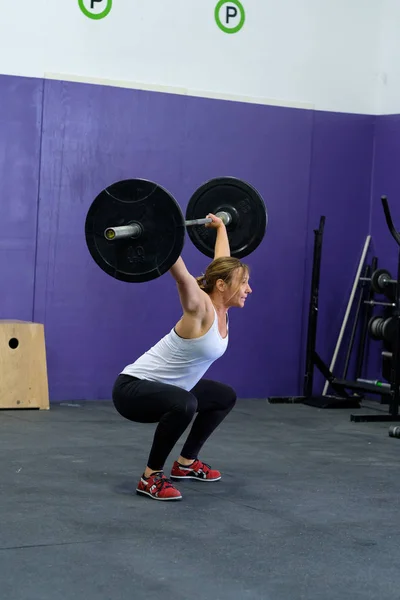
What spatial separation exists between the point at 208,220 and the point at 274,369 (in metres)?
3.09

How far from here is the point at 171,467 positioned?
4.32m

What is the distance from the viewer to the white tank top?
3.63 metres

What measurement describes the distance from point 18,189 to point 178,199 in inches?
40.7

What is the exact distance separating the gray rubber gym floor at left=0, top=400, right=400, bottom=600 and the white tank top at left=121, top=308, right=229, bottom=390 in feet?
1.48

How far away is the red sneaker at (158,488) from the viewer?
3676 mm

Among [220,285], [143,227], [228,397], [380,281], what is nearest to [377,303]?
[380,281]

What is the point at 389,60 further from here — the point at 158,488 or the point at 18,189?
the point at 158,488

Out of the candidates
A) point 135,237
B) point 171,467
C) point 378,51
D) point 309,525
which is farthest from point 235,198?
point 378,51

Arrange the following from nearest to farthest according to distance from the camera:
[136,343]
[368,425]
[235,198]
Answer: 1. [235,198]
2. [368,425]
3. [136,343]

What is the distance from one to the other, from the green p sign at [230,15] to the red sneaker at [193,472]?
3424 millimetres

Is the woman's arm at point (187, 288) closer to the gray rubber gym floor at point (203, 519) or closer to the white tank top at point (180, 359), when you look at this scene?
the white tank top at point (180, 359)

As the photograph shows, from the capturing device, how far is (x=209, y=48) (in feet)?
21.2

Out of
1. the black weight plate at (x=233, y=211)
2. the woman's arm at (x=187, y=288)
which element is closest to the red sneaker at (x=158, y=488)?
the woman's arm at (x=187, y=288)

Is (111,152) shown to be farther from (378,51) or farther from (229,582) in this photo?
(229,582)
